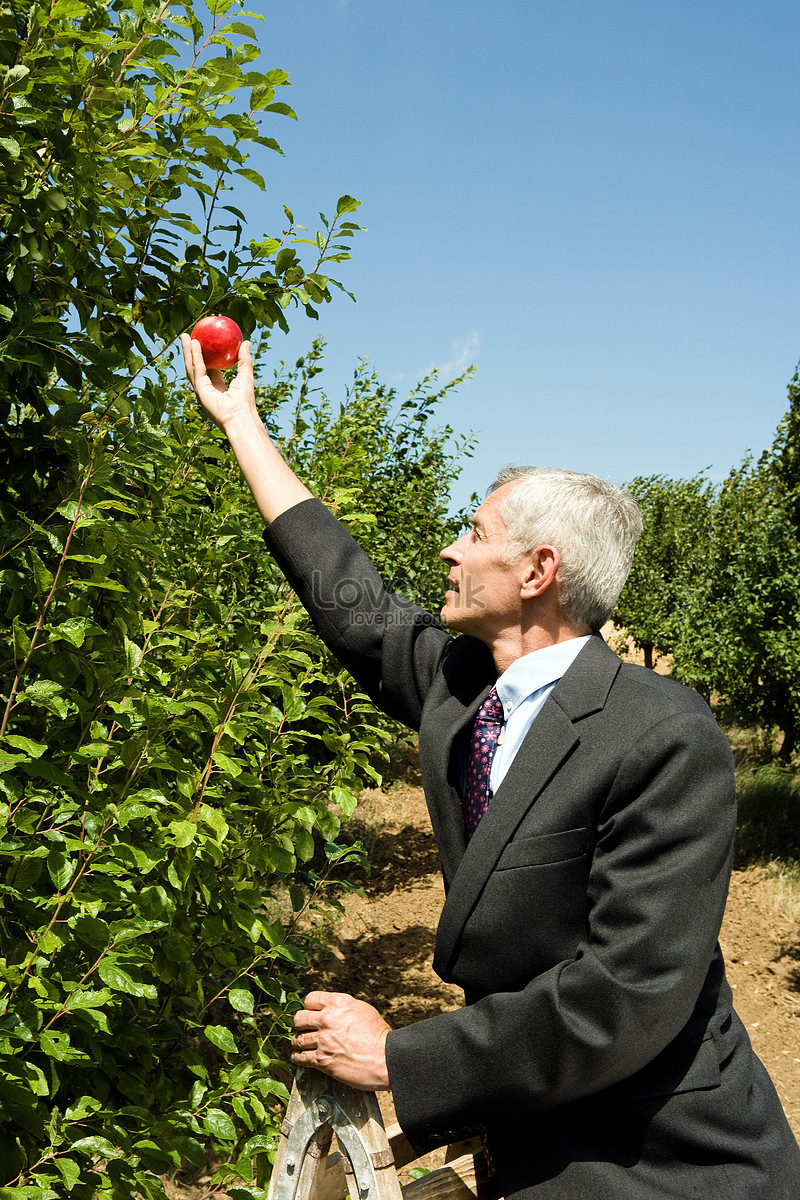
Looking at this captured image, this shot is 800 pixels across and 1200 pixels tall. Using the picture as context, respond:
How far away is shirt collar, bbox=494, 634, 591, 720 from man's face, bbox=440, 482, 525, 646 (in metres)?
0.11

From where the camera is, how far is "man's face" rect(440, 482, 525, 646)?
5.69 feet

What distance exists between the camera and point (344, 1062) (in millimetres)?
1358

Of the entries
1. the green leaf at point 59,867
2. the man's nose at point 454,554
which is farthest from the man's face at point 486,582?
the green leaf at point 59,867

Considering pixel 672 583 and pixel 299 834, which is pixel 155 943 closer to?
pixel 299 834

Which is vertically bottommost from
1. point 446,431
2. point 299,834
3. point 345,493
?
point 299,834

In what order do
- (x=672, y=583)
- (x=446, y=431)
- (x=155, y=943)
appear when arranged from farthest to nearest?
(x=672, y=583)
(x=446, y=431)
(x=155, y=943)

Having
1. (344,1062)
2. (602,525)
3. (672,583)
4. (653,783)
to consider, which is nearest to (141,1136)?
(344,1062)

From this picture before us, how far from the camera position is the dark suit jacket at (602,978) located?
4.18ft

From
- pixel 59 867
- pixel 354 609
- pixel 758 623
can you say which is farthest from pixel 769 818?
pixel 59 867

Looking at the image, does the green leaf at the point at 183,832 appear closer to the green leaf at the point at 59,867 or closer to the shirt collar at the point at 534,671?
the green leaf at the point at 59,867

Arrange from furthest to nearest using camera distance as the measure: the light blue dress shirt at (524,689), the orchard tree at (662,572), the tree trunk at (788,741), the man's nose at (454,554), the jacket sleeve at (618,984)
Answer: the orchard tree at (662,572)
the tree trunk at (788,741)
the man's nose at (454,554)
the light blue dress shirt at (524,689)
the jacket sleeve at (618,984)

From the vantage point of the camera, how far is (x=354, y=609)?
2.01 m

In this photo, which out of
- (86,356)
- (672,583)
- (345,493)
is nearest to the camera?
(86,356)

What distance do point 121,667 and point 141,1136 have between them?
3.07 ft
